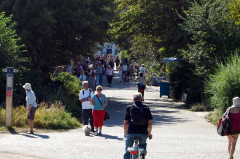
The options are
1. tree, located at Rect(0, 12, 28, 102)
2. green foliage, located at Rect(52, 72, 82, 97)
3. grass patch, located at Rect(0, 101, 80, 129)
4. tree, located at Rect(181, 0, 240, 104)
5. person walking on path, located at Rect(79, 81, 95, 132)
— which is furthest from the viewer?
green foliage, located at Rect(52, 72, 82, 97)

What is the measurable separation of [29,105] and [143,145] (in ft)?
20.2

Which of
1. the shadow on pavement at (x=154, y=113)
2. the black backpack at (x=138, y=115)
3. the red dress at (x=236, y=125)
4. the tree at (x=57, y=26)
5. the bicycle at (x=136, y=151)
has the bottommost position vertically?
the shadow on pavement at (x=154, y=113)

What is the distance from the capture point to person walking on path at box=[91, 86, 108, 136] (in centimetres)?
1359

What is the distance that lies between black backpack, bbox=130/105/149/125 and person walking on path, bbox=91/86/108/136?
5.48 meters

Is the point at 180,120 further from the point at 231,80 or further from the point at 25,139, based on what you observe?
the point at 25,139

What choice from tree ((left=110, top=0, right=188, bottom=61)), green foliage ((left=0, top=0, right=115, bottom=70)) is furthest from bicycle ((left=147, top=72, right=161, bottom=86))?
green foliage ((left=0, top=0, right=115, bottom=70))

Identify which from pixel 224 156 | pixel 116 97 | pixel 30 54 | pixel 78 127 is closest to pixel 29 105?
pixel 78 127

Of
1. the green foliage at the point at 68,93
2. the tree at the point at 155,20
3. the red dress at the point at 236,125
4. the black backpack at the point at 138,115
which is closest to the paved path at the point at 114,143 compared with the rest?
the red dress at the point at 236,125

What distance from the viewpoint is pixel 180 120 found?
1834 centimetres

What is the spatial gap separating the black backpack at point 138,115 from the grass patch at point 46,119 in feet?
24.0

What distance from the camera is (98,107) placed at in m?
13.7

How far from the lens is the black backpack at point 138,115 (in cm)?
806

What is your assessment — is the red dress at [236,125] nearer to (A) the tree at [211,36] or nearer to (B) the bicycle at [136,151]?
(B) the bicycle at [136,151]

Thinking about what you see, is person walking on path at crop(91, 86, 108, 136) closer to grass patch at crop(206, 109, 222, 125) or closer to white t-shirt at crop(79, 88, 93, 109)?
white t-shirt at crop(79, 88, 93, 109)
